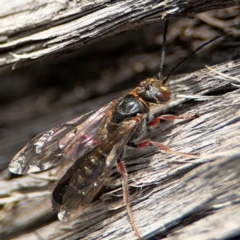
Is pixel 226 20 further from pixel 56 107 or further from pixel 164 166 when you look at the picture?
pixel 56 107

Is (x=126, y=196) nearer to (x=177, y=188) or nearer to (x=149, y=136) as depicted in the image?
(x=177, y=188)

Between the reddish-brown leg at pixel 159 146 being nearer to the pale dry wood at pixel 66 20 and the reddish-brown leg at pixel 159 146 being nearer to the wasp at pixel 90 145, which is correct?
the wasp at pixel 90 145

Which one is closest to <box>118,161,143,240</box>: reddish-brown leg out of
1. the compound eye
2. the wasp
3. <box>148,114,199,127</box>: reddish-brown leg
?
the wasp

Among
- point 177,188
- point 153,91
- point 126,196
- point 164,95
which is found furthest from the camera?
point 153,91

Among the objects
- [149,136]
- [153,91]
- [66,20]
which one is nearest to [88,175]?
[149,136]

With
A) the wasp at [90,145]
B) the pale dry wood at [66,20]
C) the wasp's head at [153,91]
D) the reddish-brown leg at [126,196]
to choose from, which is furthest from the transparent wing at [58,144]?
the pale dry wood at [66,20]

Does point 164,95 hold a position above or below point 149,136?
above

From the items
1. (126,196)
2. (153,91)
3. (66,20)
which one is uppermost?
(66,20)

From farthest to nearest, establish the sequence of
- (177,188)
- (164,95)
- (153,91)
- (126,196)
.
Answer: (153,91) → (164,95) → (126,196) → (177,188)
